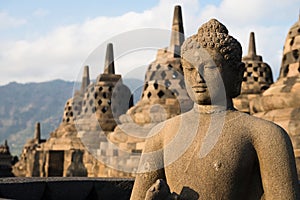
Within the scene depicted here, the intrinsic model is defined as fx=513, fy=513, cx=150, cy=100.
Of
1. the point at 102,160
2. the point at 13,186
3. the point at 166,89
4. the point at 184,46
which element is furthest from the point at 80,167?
the point at 184,46

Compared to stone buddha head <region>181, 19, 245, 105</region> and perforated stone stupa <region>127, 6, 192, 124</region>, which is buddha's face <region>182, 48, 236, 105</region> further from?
perforated stone stupa <region>127, 6, 192, 124</region>

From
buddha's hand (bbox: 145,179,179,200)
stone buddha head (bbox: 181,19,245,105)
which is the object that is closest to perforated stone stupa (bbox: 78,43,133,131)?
stone buddha head (bbox: 181,19,245,105)

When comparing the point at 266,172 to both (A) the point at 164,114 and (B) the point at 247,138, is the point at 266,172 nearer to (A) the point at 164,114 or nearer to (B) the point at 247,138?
(B) the point at 247,138

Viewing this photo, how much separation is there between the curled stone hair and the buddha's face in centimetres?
3

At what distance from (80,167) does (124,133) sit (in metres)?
3.46

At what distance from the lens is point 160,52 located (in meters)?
16.7

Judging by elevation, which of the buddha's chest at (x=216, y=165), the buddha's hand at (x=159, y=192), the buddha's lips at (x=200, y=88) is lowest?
the buddha's hand at (x=159, y=192)

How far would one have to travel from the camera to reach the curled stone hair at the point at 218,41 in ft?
9.69

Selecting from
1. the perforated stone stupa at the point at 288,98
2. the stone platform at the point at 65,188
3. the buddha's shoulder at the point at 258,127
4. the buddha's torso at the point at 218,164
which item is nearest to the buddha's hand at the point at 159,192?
the buddha's torso at the point at 218,164

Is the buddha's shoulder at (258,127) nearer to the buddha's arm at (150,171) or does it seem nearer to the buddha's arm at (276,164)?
the buddha's arm at (276,164)

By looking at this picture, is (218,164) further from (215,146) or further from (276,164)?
(276,164)

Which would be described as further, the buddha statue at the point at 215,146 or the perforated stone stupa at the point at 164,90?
the perforated stone stupa at the point at 164,90

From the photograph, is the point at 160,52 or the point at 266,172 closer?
the point at 266,172

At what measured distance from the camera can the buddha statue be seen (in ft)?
9.21
